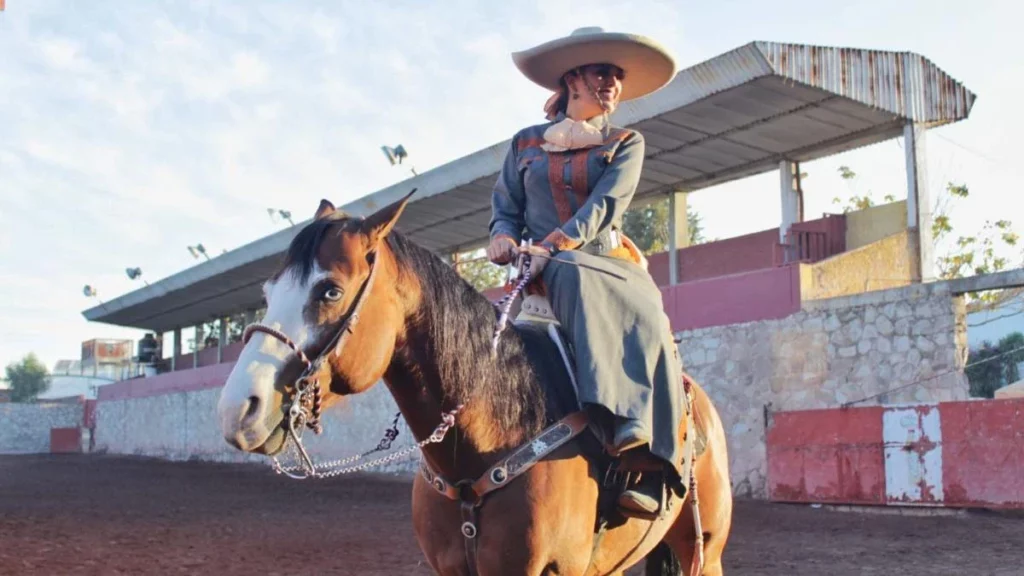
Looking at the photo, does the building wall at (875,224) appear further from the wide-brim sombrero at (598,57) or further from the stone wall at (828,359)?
the wide-brim sombrero at (598,57)

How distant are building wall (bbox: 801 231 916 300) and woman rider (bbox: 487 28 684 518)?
1060cm

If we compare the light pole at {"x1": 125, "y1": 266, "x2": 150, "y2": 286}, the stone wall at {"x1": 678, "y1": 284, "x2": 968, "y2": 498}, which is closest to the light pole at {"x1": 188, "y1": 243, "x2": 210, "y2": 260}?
the light pole at {"x1": 125, "y1": 266, "x2": 150, "y2": 286}

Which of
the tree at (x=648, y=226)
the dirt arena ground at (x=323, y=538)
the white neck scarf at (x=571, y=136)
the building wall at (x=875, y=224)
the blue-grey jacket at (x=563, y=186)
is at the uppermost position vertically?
the tree at (x=648, y=226)

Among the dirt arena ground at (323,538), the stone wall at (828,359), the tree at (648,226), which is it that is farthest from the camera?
the tree at (648,226)

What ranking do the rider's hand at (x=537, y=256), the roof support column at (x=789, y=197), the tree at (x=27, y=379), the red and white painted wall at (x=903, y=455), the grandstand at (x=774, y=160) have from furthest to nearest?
Answer: the tree at (x=27, y=379), the roof support column at (x=789, y=197), the grandstand at (x=774, y=160), the red and white painted wall at (x=903, y=455), the rider's hand at (x=537, y=256)

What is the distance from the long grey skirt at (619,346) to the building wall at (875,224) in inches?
548

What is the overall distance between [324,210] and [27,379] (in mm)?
81543

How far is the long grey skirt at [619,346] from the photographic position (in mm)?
2941

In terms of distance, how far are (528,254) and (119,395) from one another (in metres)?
39.5

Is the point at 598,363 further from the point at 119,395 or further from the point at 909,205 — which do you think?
the point at 119,395

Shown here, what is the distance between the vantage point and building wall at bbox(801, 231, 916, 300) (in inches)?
543

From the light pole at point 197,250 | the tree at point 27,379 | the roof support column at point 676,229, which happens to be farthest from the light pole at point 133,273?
the tree at point 27,379

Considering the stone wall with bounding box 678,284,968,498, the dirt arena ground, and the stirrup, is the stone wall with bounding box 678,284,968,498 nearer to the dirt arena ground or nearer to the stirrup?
the dirt arena ground

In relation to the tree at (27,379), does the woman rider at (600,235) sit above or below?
above
